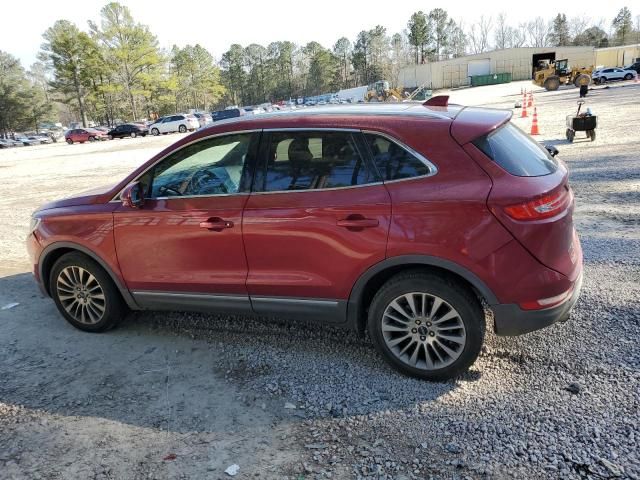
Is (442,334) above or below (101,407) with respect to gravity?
above

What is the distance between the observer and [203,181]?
400cm

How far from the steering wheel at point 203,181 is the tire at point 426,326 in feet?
4.92

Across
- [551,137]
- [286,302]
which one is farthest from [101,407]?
[551,137]

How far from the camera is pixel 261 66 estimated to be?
112000 millimetres

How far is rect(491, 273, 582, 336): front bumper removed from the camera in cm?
Answer: 316

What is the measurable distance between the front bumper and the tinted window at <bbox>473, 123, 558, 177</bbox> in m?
0.84

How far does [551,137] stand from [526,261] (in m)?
13.7

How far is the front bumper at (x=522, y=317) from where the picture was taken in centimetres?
316

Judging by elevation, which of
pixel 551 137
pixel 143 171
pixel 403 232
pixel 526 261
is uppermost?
pixel 143 171

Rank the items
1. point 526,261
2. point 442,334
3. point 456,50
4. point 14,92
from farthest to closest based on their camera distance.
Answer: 1. point 456,50
2. point 14,92
3. point 442,334
4. point 526,261

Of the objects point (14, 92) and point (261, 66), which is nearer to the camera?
point (14, 92)

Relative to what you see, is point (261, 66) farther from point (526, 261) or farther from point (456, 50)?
point (526, 261)

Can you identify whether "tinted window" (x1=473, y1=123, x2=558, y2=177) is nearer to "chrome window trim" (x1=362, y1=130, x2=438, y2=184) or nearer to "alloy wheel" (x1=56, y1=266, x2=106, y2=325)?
"chrome window trim" (x1=362, y1=130, x2=438, y2=184)

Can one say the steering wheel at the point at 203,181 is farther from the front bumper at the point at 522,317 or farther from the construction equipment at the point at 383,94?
the construction equipment at the point at 383,94
